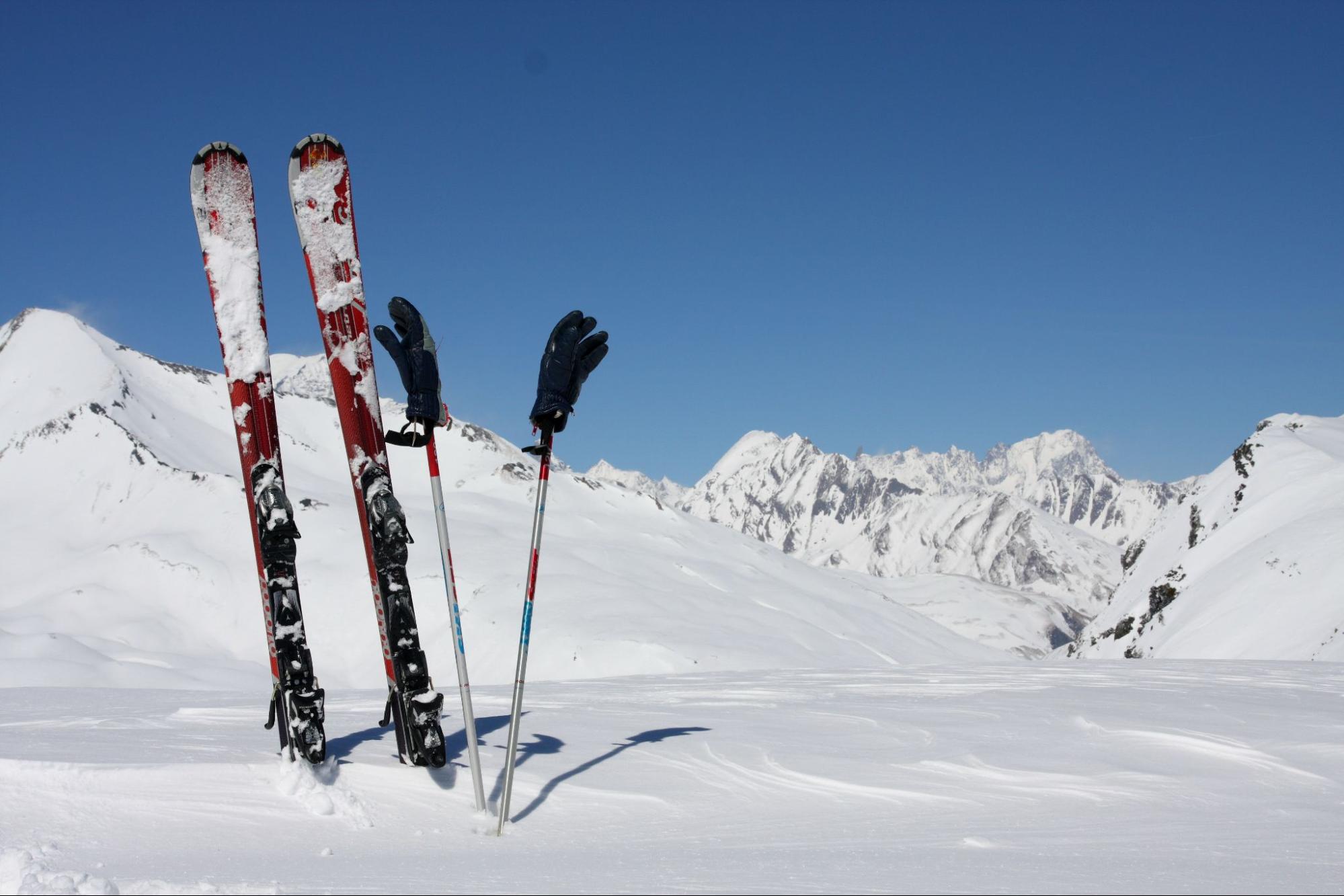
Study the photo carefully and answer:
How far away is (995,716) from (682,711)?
3592mm

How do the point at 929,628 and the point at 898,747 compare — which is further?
the point at 929,628

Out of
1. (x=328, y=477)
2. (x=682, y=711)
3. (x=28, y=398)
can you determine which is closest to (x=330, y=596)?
(x=328, y=477)

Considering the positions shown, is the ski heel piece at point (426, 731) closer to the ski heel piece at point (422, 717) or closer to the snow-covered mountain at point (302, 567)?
the ski heel piece at point (422, 717)

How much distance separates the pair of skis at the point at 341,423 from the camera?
273 inches

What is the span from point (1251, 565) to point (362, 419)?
129 feet

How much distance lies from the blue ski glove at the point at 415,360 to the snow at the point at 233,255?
1.80 m

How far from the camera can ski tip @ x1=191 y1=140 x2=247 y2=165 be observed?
8312 mm

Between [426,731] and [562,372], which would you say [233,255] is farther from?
[426,731]

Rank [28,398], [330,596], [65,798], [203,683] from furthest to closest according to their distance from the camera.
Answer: [28,398], [330,596], [203,683], [65,798]

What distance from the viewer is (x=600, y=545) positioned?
64375mm

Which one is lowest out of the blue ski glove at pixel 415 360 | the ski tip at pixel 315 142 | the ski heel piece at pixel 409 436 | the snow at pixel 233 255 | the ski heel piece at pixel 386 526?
the ski heel piece at pixel 386 526

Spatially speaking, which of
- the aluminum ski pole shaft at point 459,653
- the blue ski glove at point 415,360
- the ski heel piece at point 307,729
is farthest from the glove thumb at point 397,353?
the ski heel piece at point 307,729

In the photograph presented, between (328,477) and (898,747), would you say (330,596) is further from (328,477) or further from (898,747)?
(898,747)

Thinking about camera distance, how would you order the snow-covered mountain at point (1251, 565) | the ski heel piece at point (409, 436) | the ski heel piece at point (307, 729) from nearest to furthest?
the ski heel piece at point (307, 729)
the ski heel piece at point (409, 436)
the snow-covered mountain at point (1251, 565)
